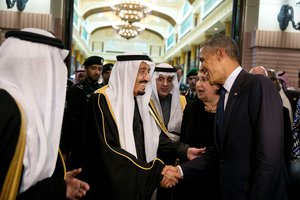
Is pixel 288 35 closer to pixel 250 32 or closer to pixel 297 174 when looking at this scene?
pixel 250 32

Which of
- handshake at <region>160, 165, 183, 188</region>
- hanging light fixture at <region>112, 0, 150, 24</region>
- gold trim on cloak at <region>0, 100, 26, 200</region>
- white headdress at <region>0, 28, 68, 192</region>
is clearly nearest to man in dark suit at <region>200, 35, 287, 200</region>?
handshake at <region>160, 165, 183, 188</region>

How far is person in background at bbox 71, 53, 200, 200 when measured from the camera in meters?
2.46

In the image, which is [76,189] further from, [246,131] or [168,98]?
[168,98]

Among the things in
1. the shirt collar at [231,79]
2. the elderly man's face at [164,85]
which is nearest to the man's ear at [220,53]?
the shirt collar at [231,79]

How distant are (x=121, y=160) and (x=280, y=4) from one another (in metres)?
7.33

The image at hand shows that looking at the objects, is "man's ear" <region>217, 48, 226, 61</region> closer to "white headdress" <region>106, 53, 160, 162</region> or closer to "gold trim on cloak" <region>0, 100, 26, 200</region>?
"white headdress" <region>106, 53, 160, 162</region>

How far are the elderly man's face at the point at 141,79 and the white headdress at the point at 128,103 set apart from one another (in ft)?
0.16

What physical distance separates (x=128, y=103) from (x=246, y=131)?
1.06 m

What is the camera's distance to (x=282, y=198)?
2008mm

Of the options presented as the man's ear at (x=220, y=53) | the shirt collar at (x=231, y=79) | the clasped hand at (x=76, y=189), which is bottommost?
the clasped hand at (x=76, y=189)

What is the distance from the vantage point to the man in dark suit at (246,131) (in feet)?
6.26

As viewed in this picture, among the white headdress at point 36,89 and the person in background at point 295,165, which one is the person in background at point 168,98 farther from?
the white headdress at point 36,89

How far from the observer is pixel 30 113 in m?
1.45

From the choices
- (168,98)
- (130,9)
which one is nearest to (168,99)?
(168,98)
